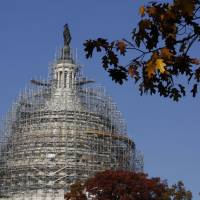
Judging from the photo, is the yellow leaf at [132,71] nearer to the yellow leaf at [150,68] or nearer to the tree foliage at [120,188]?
the yellow leaf at [150,68]

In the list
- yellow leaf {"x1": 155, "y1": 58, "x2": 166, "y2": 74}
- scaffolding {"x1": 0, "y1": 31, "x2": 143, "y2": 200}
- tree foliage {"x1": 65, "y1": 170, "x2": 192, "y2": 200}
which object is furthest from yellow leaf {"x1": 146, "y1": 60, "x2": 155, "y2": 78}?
scaffolding {"x1": 0, "y1": 31, "x2": 143, "y2": 200}

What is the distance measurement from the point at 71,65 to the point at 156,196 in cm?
3133

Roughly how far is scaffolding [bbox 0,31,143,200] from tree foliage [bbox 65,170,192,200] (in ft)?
52.9

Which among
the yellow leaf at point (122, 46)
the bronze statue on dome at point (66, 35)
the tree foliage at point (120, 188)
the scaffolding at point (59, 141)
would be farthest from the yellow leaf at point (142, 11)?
the bronze statue on dome at point (66, 35)

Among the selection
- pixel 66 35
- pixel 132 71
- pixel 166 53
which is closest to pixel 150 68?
pixel 166 53

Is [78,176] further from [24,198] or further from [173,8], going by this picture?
[173,8]

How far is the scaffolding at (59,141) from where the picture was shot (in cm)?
8031

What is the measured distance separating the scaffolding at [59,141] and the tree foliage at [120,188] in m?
16.1

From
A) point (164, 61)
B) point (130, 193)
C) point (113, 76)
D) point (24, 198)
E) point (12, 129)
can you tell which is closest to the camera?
point (164, 61)

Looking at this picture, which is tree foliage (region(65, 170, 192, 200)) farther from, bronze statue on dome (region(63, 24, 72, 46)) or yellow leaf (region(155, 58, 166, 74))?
yellow leaf (region(155, 58, 166, 74))

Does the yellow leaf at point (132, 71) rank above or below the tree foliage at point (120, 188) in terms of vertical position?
below

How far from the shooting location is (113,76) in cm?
1187

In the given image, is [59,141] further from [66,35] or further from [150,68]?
[150,68]

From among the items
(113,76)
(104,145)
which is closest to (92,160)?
(104,145)
